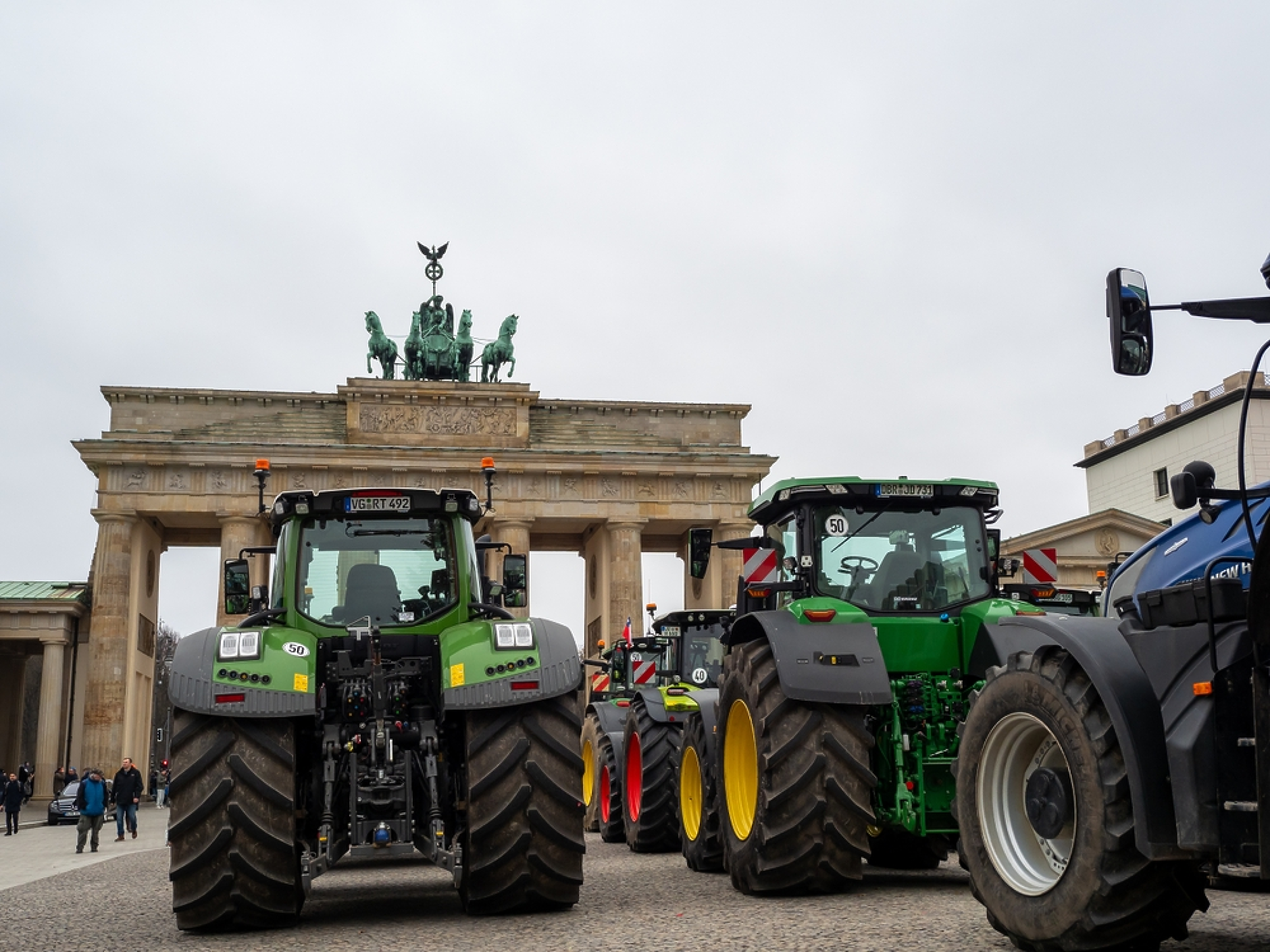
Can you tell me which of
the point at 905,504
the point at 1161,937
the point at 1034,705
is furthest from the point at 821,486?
the point at 1161,937

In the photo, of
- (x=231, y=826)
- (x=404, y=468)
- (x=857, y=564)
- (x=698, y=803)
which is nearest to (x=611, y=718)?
(x=698, y=803)

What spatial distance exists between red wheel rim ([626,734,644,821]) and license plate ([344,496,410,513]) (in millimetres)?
6084

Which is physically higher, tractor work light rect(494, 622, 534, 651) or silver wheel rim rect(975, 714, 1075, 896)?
tractor work light rect(494, 622, 534, 651)

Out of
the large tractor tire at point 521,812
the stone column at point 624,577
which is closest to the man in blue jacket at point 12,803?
the large tractor tire at point 521,812

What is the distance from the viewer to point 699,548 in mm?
11102

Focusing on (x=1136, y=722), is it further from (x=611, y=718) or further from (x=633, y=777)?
(x=611, y=718)

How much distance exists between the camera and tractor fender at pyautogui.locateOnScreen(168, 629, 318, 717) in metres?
7.84

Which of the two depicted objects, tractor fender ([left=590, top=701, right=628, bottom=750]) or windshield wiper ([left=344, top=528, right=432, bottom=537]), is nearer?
windshield wiper ([left=344, top=528, right=432, bottom=537])

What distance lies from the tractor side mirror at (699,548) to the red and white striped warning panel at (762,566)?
0.38 metres

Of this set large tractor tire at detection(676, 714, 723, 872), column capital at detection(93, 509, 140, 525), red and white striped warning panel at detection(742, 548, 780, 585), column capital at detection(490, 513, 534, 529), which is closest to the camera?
red and white striped warning panel at detection(742, 548, 780, 585)

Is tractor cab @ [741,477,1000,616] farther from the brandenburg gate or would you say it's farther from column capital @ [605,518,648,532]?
column capital @ [605,518,648,532]

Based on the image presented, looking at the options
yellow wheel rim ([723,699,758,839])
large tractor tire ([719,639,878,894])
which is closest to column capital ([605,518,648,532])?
yellow wheel rim ([723,699,758,839])

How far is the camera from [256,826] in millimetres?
7695

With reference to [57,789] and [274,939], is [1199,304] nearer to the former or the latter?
[274,939]
